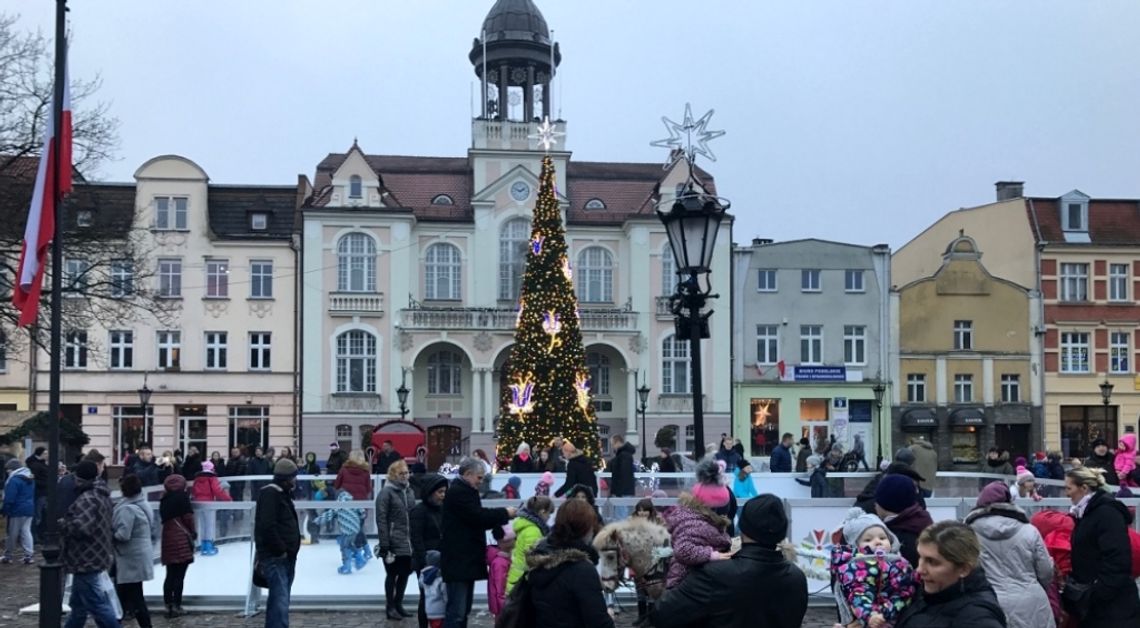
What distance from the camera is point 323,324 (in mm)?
48594

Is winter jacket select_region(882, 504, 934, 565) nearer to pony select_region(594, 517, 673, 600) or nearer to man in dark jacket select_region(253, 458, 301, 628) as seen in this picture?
pony select_region(594, 517, 673, 600)

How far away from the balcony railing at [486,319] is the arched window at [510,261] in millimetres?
954

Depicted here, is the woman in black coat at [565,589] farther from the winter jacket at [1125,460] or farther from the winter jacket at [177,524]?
the winter jacket at [1125,460]

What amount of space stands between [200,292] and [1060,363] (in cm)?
3427

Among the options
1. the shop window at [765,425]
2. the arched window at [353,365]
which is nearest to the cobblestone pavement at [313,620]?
the arched window at [353,365]

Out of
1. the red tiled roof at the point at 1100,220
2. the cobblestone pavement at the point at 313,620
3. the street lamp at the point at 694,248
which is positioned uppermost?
the red tiled roof at the point at 1100,220

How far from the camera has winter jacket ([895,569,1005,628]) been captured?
18.3 feet

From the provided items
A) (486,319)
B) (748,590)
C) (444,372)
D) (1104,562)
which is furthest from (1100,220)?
(748,590)

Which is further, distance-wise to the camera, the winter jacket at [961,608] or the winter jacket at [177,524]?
the winter jacket at [177,524]

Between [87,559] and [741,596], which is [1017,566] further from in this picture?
[87,559]

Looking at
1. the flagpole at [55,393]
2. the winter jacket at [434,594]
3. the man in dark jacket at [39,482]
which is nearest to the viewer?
the flagpole at [55,393]

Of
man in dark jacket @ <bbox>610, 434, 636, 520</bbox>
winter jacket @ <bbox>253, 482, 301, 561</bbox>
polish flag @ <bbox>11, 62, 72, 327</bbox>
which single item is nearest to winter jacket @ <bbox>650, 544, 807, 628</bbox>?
winter jacket @ <bbox>253, 482, 301, 561</bbox>

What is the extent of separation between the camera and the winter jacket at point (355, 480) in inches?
803

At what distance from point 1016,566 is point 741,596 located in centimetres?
245
